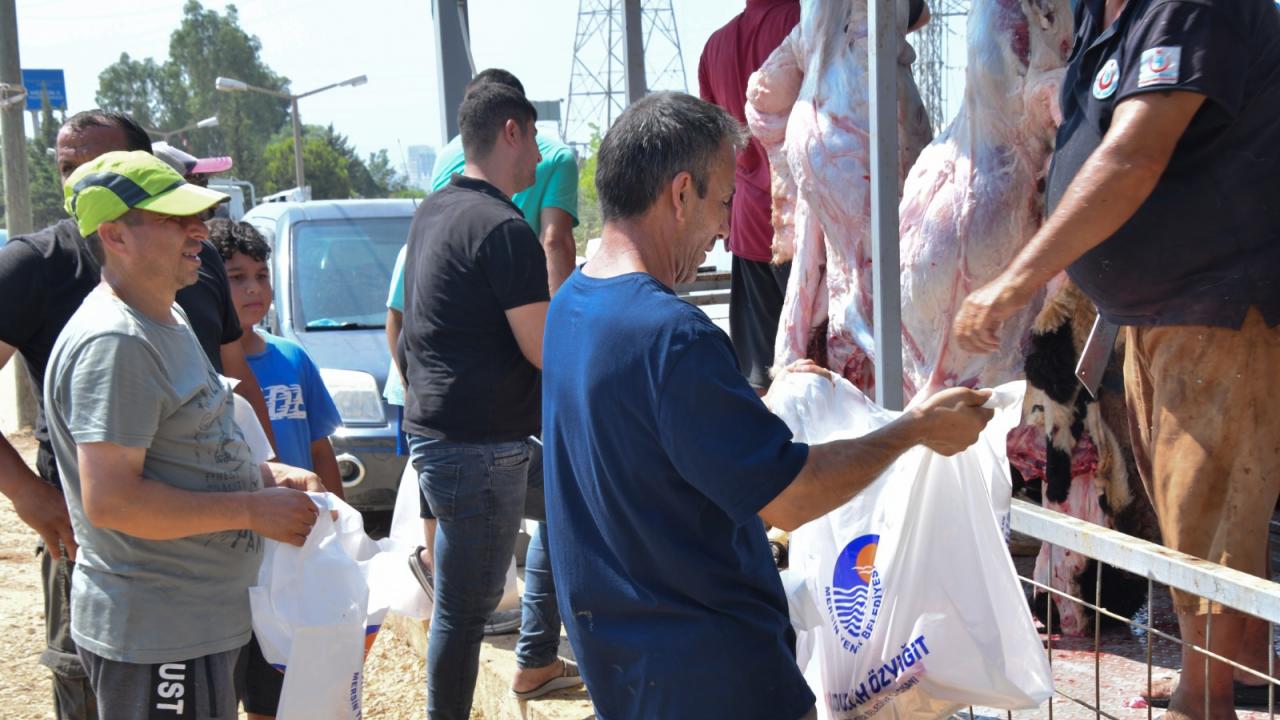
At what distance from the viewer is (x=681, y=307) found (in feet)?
6.24

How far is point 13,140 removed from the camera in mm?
11148

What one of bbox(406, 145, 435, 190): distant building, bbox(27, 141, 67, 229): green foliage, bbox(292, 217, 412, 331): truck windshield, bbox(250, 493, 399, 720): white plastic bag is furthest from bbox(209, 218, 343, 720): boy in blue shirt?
bbox(406, 145, 435, 190): distant building

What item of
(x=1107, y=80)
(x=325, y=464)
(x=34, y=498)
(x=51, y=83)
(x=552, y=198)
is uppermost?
(x=51, y=83)

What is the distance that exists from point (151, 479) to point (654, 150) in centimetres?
127

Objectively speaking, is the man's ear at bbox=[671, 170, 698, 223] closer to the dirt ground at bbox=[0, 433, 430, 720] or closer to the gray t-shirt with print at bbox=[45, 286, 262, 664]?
the gray t-shirt with print at bbox=[45, 286, 262, 664]

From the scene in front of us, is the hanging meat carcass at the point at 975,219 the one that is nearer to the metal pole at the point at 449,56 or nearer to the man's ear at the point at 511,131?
the man's ear at the point at 511,131

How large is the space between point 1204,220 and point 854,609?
1067 mm

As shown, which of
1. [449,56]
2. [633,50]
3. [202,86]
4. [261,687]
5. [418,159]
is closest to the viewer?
[261,687]

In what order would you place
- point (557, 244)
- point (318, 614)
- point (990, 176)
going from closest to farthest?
point (318, 614) < point (990, 176) < point (557, 244)

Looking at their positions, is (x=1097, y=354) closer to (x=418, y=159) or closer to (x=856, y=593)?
(x=856, y=593)

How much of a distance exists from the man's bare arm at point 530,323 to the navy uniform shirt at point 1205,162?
4.82 feet

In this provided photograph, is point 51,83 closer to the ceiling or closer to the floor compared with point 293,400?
closer to the ceiling

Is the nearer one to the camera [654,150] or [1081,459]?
[654,150]

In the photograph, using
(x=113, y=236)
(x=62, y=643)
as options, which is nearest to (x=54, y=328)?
(x=113, y=236)
